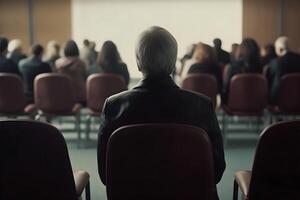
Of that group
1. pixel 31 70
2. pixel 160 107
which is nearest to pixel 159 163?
pixel 160 107

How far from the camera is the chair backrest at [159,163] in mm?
1975

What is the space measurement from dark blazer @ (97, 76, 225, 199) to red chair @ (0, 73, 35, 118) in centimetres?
315

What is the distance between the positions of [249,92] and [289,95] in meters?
0.42

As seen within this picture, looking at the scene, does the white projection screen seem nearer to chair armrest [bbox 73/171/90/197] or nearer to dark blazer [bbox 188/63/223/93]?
dark blazer [bbox 188/63/223/93]

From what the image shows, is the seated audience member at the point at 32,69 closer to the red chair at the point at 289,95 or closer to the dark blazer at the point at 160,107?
the red chair at the point at 289,95

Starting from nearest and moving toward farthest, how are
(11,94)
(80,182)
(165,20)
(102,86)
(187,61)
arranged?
(80,182) < (11,94) < (102,86) < (187,61) < (165,20)

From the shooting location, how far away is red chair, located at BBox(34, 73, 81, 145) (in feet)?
17.0

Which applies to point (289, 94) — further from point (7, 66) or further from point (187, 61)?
point (7, 66)

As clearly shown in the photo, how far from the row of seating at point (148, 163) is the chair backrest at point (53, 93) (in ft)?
10.2

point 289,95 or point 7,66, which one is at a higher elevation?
point 7,66

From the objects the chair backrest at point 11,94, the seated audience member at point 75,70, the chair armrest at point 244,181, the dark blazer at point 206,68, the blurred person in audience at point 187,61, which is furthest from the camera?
the blurred person in audience at point 187,61

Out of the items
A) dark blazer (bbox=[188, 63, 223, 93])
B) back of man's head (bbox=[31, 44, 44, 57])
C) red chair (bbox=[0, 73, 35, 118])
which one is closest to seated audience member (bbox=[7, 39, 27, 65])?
back of man's head (bbox=[31, 44, 44, 57])

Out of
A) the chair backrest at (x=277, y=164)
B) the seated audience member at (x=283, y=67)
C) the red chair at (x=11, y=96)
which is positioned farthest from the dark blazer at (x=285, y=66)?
the chair backrest at (x=277, y=164)

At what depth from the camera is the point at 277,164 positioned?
2061 millimetres
